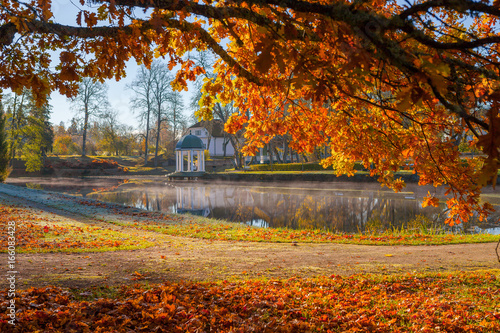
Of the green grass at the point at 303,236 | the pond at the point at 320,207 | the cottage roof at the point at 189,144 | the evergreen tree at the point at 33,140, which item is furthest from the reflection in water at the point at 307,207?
the evergreen tree at the point at 33,140

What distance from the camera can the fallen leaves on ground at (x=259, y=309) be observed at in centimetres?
292

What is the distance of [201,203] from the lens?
59.4 feet

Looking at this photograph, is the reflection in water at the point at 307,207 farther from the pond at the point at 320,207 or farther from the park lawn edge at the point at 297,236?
the park lawn edge at the point at 297,236

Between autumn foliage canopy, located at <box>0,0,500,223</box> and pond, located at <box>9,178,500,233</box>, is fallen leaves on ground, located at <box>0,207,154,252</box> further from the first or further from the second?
pond, located at <box>9,178,500,233</box>

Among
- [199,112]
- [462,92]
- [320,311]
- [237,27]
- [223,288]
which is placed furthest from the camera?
[199,112]

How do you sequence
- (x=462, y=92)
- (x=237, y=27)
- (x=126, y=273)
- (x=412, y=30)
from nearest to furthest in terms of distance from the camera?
(x=412, y=30) < (x=462, y=92) < (x=126, y=273) < (x=237, y=27)

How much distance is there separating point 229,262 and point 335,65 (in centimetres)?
401

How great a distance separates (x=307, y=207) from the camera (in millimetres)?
15820

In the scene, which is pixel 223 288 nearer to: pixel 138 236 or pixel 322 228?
pixel 138 236

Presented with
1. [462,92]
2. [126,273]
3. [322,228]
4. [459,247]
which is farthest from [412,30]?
[322,228]

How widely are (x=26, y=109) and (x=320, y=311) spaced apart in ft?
145

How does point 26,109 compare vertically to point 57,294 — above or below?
above

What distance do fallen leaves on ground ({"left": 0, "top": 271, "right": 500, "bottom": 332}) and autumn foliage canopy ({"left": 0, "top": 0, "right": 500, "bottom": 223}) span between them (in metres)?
1.50

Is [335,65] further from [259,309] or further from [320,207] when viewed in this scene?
[320,207]
